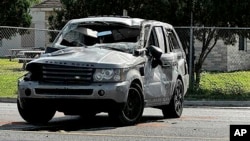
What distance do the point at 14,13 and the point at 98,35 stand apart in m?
22.7

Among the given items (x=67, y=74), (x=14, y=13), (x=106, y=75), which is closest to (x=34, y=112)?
(x=67, y=74)

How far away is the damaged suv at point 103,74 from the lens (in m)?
9.70

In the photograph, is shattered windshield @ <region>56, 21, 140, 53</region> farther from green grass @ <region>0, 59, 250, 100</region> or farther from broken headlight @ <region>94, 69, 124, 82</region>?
green grass @ <region>0, 59, 250, 100</region>

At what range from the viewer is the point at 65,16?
24156 mm

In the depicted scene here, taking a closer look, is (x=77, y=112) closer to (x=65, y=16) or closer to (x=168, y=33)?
(x=168, y=33)

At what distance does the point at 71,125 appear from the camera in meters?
10.4

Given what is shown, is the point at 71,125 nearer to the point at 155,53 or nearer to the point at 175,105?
the point at 155,53

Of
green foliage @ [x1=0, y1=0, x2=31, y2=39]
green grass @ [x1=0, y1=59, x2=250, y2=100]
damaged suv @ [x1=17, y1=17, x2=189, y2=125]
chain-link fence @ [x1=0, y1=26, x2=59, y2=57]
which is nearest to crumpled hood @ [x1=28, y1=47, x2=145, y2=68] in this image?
damaged suv @ [x1=17, y1=17, x2=189, y2=125]

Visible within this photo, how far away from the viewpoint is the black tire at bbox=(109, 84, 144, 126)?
9.91 m

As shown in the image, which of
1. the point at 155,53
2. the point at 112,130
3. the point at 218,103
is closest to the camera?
the point at 112,130

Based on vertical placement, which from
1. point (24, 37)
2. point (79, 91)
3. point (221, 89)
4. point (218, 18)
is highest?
point (218, 18)

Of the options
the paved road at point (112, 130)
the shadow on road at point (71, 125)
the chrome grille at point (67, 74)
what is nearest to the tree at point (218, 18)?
the paved road at point (112, 130)

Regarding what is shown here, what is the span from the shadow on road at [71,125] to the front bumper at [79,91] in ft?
1.66

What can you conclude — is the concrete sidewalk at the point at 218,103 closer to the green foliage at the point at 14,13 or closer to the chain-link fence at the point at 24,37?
the chain-link fence at the point at 24,37
